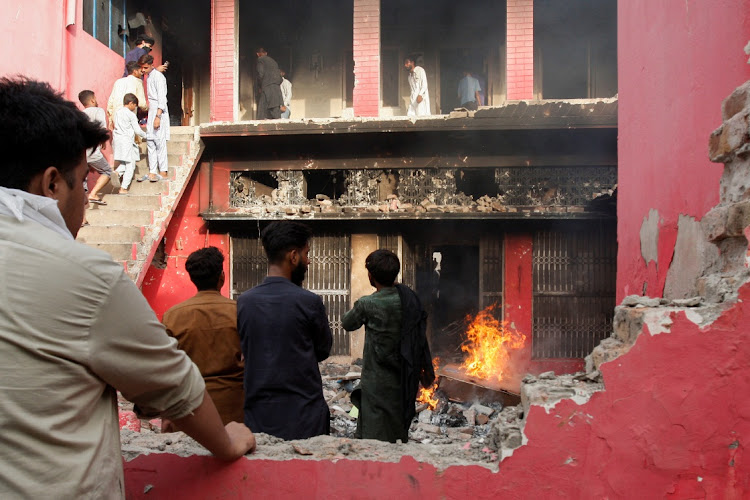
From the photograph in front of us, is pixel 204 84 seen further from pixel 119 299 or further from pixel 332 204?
pixel 119 299

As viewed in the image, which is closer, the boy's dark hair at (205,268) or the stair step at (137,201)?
the boy's dark hair at (205,268)

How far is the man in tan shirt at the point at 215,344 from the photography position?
3.06m

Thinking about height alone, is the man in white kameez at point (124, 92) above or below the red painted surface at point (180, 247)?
above

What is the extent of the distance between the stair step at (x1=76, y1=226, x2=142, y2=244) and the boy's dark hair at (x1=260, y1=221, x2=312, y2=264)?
226 inches

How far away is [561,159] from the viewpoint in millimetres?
9242

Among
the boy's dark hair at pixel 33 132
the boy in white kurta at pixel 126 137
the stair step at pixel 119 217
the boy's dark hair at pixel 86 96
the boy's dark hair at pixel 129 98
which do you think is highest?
the boy's dark hair at pixel 129 98

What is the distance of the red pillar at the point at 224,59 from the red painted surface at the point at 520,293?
5.70 meters

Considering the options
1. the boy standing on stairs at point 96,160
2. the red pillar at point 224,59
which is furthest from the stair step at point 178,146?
the boy standing on stairs at point 96,160

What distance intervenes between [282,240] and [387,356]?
144 centimetres

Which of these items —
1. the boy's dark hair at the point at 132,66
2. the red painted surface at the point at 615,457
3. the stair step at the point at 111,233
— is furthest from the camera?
the boy's dark hair at the point at 132,66

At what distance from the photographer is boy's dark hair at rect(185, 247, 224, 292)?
3291 mm

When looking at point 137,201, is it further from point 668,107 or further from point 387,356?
point 668,107

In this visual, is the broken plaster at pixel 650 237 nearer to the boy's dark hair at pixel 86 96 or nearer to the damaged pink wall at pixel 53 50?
the boy's dark hair at pixel 86 96

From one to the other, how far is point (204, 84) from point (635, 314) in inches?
522
